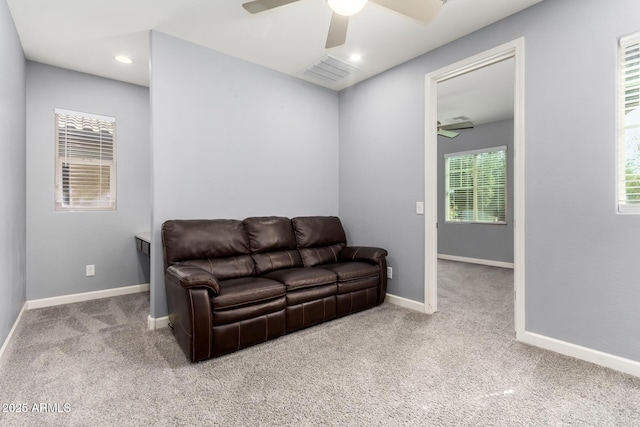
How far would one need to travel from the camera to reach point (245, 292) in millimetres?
2396

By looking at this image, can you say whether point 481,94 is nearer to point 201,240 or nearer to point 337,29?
point 337,29

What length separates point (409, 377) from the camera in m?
2.03

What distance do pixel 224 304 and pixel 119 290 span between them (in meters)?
2.46

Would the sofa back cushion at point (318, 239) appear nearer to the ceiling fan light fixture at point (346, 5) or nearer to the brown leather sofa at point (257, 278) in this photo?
the brown leather sofa at point (257, 278)

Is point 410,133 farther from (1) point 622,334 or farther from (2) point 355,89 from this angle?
(1) point 622,334

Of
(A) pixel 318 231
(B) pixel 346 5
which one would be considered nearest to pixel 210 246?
(A) pixel 318 231

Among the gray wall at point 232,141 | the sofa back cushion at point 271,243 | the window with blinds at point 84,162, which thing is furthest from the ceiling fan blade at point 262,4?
the window with blinds at point 84,162

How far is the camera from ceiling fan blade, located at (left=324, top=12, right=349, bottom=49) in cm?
212

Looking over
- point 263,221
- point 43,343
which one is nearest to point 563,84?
point 263,221

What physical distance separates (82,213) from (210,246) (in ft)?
6.57

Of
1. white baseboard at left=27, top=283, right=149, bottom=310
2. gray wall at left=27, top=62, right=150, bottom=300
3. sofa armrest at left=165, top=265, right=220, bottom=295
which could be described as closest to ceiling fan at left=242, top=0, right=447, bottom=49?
sofa armrest at left=165, top=265, right=220, bottom=295

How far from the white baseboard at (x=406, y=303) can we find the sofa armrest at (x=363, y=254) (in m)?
0.54

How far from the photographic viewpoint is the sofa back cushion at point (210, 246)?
275cm

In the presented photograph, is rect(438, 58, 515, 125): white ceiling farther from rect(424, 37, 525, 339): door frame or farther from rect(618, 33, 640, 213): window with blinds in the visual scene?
rect(618, 33, 640, 213): window with blinds
